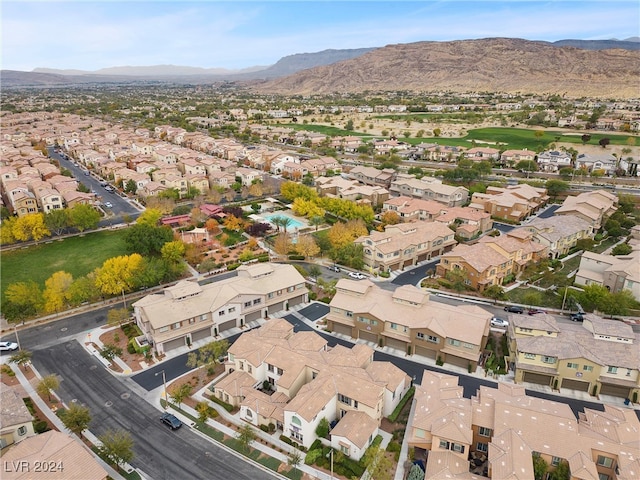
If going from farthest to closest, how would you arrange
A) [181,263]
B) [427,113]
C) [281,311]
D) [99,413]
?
[427,113] → [181,263] → [281,311] → [99,413]

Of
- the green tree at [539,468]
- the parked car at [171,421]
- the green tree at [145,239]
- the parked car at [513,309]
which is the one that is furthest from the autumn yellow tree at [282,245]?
the green tree at [539,468]

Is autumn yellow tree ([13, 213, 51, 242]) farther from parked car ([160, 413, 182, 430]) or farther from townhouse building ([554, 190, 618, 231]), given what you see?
townhouse building ([554, 190, 618, 231])

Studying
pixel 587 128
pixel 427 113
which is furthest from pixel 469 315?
pixel 427 113

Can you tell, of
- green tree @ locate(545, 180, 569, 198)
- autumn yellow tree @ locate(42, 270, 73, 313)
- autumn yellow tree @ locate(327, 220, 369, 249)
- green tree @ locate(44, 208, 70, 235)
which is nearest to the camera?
autumn yellow tree @ locate(42, 270, 73, 313)

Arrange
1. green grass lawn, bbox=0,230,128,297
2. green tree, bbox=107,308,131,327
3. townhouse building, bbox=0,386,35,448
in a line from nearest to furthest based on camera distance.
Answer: townhouse building, bbox=0,386,35,448 < green tree, bbox=107,308,131,327 < green grass lawn, bbox=0,230,128,297

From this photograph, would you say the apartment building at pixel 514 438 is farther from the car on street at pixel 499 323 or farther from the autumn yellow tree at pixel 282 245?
the autumn yellow tree at pixel 282 245

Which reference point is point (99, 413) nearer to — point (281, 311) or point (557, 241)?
point (281, 311)

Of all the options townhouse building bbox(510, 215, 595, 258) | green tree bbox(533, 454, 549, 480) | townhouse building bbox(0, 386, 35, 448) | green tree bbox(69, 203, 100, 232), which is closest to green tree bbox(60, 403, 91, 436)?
townhouse building bbox(0, 386, 35, 448)
